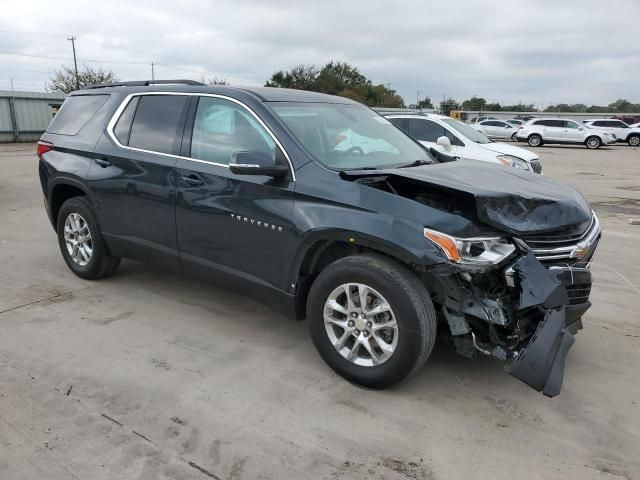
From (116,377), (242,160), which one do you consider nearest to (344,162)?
(242,160)

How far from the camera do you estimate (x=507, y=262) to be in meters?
3.05

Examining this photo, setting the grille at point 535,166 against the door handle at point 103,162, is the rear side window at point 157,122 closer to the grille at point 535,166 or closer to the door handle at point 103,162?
the door handle at point 103,162

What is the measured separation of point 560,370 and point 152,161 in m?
3.31

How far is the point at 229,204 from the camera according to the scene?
3834 mm

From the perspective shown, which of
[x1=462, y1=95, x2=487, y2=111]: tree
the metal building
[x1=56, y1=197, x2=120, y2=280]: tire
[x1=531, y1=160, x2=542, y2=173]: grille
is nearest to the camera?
[x1=56, y1=197, x2=120, y2=280]: tire

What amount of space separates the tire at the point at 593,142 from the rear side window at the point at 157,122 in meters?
31.4

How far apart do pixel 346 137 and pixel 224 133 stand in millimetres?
919

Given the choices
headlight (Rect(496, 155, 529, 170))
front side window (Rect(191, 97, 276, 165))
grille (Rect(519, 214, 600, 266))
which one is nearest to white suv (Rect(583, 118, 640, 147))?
headlight (Rect(496, 155, 529, 170))

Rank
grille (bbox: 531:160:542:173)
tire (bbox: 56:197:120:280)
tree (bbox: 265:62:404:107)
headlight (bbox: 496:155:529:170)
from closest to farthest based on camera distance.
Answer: tire (bbox: 56:197:120:280)
headlight (bbox: 496:155:529:170)
grille (bbox: 531:160:542:173)
tree (bbox: 265:62:404:107)

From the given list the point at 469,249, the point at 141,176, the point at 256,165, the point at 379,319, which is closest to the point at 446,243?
the point at 469,249

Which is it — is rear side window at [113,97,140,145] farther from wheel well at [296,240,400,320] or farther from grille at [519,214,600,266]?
grille at [519,214,600,266]

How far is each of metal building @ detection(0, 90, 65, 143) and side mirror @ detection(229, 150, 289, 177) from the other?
29027 mm

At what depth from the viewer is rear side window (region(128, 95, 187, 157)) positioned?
431 cm

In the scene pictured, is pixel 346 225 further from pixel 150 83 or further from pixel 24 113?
pixel 24 113
